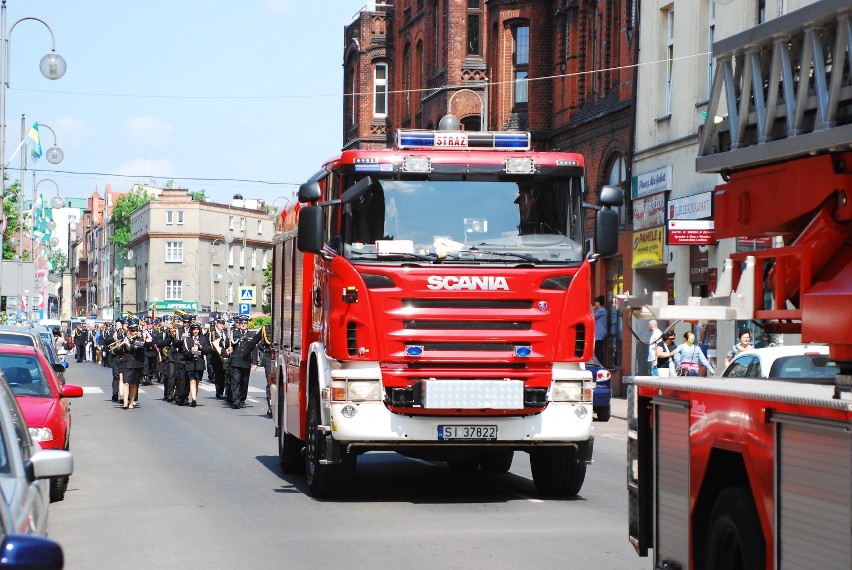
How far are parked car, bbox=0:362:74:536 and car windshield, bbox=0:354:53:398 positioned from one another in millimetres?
6652

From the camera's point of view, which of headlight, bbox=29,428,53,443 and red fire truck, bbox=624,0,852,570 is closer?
red fire truck, bbox=624,0,852,570

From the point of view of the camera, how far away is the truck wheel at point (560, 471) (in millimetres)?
13898

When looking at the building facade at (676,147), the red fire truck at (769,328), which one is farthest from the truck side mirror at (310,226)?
the building facade at (676,147)

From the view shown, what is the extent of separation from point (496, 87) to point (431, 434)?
111 ft

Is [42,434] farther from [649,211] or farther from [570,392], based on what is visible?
[649,211]

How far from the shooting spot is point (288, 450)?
53.4ft

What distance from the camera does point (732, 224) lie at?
7.51 meters

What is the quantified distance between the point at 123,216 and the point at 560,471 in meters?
155

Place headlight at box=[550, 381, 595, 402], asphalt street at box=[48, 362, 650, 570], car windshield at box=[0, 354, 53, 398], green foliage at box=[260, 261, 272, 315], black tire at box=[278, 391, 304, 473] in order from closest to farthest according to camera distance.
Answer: asphalt street at box=[48, 362, 650, 570] → headlight at box=[550, 381, 595, 402] → car windshield at box=[0, 354, 53, 398] → black tire at box=[278, 391, 304, 473] → green foliage at box=[260, 261, 272, 315]

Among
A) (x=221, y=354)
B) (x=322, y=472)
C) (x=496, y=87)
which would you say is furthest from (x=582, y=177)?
(x=496, y=87)

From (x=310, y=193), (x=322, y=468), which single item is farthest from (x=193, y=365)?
(x=310, y=193)

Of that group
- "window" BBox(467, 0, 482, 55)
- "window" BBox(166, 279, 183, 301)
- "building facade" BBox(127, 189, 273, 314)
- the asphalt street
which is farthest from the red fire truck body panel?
"window" BBox(166, 279, 183, 301)

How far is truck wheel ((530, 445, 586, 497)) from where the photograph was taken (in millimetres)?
13898

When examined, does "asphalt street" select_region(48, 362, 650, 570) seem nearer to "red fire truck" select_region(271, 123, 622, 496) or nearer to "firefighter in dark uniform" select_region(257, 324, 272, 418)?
"red fire truck" select_region(271, 123, 622, 496)
